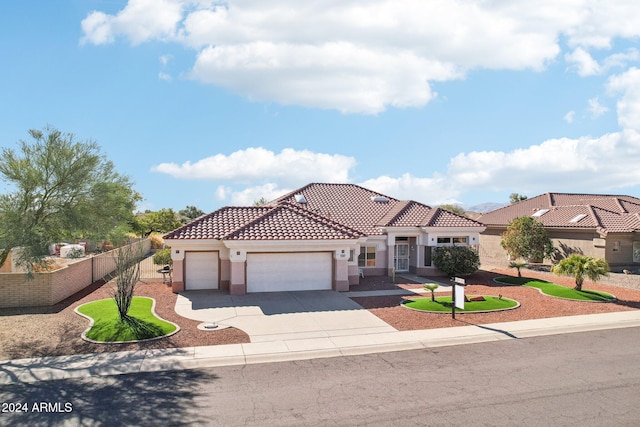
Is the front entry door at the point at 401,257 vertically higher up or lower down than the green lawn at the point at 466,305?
higher up

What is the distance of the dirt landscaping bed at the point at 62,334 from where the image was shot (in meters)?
12.5

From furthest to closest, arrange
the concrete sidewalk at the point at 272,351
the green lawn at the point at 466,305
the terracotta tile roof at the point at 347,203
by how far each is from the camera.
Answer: the terracotta tile roof at the point at 347,203 → the green lawn at the point at 466,305 → the concrete sidewalk at the point at 272,351

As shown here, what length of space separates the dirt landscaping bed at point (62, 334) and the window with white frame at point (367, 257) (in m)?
12.3

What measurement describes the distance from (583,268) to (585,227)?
43.3 feet

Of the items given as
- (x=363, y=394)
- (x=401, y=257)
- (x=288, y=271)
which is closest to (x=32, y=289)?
(x=288, y=271)

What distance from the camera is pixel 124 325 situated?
14.2m

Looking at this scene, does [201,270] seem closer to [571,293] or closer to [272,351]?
[272,351]

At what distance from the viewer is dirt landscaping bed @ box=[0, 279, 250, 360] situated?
1250cm

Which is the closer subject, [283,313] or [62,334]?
[62,334]

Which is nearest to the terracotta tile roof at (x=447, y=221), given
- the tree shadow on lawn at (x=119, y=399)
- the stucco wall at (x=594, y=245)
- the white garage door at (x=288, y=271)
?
the white garage door at (x=288, y=271)

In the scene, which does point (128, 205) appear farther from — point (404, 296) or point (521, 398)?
point (521, 398)

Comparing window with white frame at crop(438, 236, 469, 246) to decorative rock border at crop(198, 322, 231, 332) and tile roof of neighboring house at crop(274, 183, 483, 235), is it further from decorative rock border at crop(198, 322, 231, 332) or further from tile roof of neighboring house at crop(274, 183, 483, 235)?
decorative rock border at crop(198, 322, 231, 332)

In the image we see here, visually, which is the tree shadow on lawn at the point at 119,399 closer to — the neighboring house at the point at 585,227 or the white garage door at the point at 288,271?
the white garage door at the point at 288,271

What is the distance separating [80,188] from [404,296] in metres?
13.8
